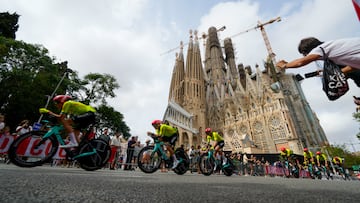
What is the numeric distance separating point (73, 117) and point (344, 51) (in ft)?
14.4

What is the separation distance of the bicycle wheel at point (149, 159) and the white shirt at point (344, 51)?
4.09 m

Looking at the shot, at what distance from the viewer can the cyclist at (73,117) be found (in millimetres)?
3145

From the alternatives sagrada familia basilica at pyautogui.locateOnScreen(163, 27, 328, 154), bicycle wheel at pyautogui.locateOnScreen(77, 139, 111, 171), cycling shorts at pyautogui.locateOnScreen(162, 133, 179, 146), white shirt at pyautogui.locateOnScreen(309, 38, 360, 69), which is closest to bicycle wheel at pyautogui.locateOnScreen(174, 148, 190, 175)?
cycling shorts at pyautogui.locateOnScreen(162, 133, 179, 146)

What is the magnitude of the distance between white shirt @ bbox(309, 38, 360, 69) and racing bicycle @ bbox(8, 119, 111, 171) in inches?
164

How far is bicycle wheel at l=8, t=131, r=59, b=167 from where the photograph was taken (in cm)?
289

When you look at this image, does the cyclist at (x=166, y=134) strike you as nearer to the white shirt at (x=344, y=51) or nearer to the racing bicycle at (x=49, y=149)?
the racing bicycle at (x=49, y=149)

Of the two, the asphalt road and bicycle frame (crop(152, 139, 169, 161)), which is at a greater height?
bicycle frame (crop(152, 139, 169, 161))

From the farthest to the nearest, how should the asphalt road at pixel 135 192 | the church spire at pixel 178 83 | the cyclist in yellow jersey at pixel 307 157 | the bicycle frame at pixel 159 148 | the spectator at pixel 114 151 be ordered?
the church spire at pixel 178 83 → the cyclist in yellow jersey at pixel 307 157 → the spectator at pixel 114 151 → the bicycle frame at pixel 159 148 → the asphalt road at pixel 135 192

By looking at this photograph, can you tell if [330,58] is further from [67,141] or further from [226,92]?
[226,92]

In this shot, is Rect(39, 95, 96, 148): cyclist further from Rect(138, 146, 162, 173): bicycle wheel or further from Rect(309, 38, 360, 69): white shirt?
Rect(309, 38, 360, 69): white shirt

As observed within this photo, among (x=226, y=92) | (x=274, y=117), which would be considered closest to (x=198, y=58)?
(x=226, y=92)

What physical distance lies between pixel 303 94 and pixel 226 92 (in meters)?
21.5

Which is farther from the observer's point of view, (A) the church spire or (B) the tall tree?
(A) the church spire

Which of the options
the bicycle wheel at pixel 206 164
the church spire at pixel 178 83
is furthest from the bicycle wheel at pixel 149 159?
the church spire at pixel 178 83
